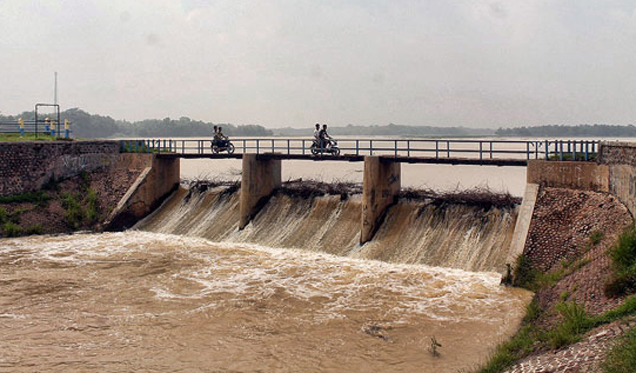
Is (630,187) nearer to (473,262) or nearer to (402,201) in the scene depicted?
(473,262)

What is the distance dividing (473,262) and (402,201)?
16.8ft

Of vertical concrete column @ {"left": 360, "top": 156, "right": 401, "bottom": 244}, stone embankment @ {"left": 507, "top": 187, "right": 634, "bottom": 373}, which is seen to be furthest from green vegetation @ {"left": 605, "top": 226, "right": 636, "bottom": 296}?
vertical concrete column @ {"left": 360, "top": 156, "right": 401, "bottom": 244}

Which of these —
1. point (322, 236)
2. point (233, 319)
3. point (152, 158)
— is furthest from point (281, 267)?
point (152, 158)

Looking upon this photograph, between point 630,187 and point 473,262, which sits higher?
point 630,187

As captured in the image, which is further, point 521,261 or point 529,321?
point 521,261

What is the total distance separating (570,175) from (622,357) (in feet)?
36.4

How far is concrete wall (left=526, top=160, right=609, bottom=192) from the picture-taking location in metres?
17.2

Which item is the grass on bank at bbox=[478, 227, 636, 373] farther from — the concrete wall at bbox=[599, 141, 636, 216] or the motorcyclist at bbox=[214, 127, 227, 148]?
the motorcyclist at bbox=[214, 127, 227, 148]

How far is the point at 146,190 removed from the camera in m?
27.9

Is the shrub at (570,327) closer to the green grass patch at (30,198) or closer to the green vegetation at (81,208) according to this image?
the green vegetation at (81,208)

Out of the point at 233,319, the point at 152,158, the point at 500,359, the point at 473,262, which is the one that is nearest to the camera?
the point at 500,359

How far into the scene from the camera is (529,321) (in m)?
13.3

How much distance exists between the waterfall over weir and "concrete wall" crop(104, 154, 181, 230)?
1.90 feet

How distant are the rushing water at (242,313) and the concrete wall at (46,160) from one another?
6335 millimetres
